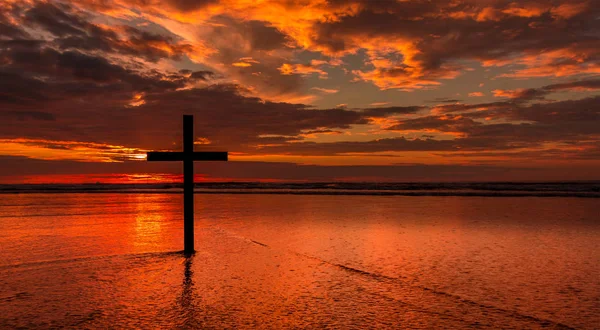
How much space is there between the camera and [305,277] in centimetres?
916

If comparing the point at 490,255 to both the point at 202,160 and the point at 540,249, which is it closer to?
the point at 540,249

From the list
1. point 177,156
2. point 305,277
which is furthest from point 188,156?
point 305,277

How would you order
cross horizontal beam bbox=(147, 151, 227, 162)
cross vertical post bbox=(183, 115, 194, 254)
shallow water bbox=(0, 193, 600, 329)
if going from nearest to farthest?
shallow water bbox=(0, 193, 600, 329)
cross vertical post bbox=(183, 115, 194, 254)
cross horizontal beam bbox=(147, 151, 227, 162)

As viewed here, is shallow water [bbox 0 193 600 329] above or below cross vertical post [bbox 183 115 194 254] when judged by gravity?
below

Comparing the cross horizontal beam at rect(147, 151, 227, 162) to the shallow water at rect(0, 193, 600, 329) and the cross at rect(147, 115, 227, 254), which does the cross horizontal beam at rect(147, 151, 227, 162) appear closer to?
the cross at rect(147, 115, 227, 254)

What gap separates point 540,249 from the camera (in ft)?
40.2

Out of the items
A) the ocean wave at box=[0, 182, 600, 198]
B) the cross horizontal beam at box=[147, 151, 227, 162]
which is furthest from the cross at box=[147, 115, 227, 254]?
the ocean wave at box=[0, 182, 600, 198]

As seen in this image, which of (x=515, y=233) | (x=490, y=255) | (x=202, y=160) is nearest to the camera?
(x=490, y=255)

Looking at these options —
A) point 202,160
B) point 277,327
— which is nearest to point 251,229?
point 202,160

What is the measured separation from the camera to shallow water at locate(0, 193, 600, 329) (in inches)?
263

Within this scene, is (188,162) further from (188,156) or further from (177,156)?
(177,156)

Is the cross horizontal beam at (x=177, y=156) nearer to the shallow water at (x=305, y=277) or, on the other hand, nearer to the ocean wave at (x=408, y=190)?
the shallow water at (x=305, y=277)

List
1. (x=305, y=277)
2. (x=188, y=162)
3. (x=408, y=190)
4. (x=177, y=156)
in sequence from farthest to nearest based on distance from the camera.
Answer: (x=408, y=190), (x=188, y=162), (x=177, y=156), (x=305, y=277)

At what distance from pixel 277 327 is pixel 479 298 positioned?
3634 millimetres
